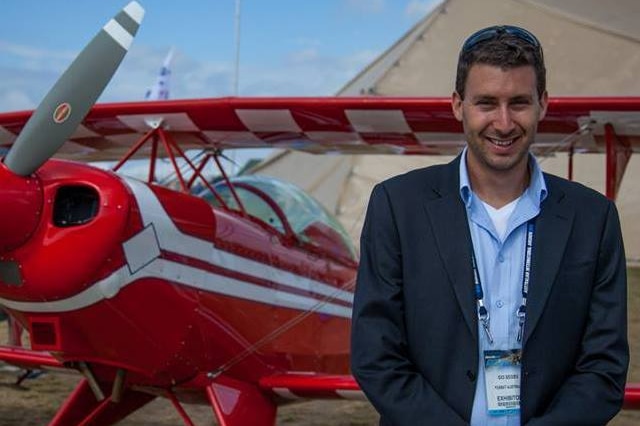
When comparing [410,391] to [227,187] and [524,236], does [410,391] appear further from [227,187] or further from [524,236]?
[227,187]

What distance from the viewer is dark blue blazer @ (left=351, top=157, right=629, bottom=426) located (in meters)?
1.61

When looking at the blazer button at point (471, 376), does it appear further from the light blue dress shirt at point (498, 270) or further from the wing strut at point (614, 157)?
the wing strut at point (614, 157)

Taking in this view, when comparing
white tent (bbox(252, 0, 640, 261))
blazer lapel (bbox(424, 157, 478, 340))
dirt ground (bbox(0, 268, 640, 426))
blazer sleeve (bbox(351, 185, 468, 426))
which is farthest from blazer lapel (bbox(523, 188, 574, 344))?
white tent (bbox(252, 0, 640, 261))

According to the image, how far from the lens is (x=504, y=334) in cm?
164

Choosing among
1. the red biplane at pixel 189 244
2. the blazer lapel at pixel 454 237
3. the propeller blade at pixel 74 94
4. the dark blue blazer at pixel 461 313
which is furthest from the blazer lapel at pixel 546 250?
the propeller blade at pixel 74 94

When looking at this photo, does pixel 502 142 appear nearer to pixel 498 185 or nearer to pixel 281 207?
pixel 498 185

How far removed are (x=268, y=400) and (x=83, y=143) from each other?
104 inches

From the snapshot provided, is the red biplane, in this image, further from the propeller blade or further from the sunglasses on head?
the sunglasses on head

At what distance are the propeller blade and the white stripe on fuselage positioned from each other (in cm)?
40

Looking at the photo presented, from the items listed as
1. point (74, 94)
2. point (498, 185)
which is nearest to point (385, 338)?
point (498, 185)

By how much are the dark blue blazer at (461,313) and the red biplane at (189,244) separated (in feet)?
7.71

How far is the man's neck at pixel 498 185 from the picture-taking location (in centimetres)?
172

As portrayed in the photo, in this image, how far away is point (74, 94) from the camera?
3920 mm

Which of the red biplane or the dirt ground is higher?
the red biplane
